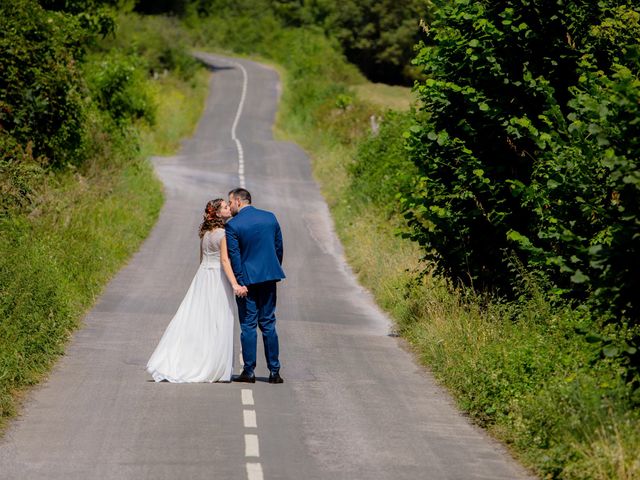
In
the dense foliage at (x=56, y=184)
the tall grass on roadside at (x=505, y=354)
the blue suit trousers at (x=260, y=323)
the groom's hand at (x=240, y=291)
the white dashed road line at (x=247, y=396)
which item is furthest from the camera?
the dense foliage at (x=56, y=184)

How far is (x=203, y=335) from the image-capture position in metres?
13.6

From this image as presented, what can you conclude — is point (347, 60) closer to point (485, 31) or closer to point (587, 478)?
point (485, 31)

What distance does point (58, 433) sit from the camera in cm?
1091

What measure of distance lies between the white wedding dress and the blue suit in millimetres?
258

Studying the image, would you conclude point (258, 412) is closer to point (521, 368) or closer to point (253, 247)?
point (253, 247)

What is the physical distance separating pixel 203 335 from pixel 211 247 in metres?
1.07

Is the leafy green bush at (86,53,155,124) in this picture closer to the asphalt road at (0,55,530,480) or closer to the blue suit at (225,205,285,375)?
the asphalt road at (0,55,530,480)

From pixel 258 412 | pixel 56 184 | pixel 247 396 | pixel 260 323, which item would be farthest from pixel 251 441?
pixel 56 184

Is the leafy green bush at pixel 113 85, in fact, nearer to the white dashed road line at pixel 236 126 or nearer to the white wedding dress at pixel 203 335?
the white dashed road line at pixel 236 126

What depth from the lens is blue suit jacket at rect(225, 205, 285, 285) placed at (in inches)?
527

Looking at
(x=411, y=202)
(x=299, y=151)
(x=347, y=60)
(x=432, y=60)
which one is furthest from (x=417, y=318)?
(x=347, y=60)

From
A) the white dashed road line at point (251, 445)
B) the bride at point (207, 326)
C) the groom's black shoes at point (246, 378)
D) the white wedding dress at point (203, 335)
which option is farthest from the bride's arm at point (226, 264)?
Result: the white dashed road line at point (251, 445)

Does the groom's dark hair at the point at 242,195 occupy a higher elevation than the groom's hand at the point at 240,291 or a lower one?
higher

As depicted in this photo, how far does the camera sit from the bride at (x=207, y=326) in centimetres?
1358
